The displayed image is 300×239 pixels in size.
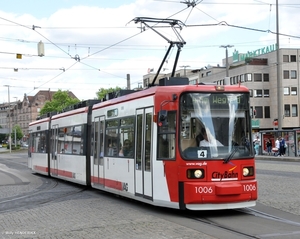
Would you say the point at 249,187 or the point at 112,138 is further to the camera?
the point at 112,138

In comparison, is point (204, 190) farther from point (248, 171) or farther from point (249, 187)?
point (248, 171)

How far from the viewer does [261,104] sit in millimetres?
77438

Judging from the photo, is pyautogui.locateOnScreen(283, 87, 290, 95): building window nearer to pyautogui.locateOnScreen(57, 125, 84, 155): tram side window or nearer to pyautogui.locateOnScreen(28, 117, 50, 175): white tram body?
pyautogui.locateOnScreen(28, 117, 50, 175): white tram body

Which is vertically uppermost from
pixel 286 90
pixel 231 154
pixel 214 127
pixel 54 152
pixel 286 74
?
pixel 286 74

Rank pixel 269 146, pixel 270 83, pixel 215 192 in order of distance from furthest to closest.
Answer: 1. pixel 270 83
2. pixel 269 146
3. pixel 215 192

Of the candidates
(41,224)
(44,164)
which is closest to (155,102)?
(41,224)

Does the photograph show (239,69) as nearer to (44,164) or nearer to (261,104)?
(261,104)

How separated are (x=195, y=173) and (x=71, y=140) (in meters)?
9.39

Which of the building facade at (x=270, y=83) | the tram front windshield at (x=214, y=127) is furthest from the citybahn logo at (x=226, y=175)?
the building facade at (x=270, y=83)

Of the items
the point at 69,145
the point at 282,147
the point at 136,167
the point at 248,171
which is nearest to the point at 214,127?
the point at 248,171

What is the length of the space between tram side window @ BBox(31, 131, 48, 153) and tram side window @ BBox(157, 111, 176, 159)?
12.8 metres

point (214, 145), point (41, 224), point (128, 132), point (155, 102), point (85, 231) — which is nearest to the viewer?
point (85, 231)

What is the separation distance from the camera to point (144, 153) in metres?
12.3

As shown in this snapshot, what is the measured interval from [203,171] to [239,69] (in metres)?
68.5
